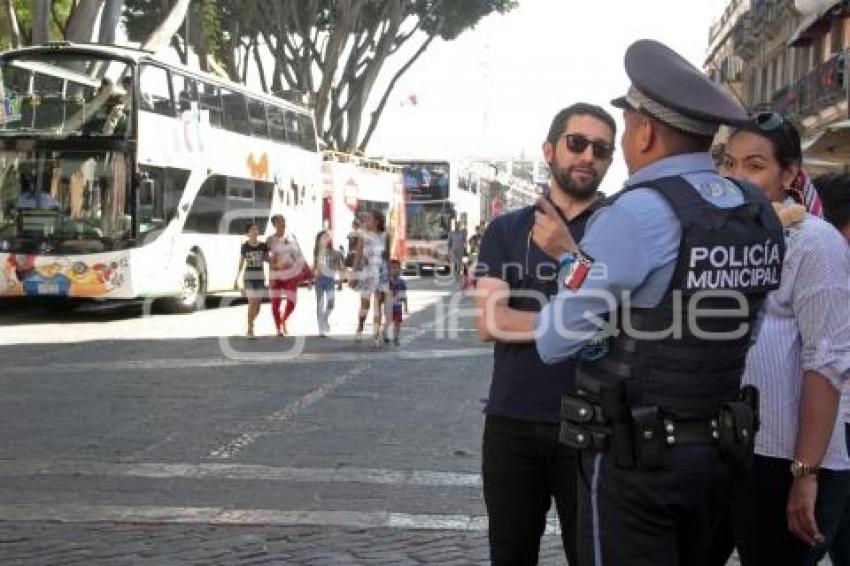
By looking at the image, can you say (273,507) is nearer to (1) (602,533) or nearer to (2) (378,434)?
(2) (378,434)

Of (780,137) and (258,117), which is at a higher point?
(258,117)

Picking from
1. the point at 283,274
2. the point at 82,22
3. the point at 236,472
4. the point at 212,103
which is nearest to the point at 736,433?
the point at 236,472

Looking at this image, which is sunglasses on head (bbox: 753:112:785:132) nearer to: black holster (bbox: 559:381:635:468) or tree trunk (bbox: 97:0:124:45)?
black holster (bbox: 559:381:635:468)

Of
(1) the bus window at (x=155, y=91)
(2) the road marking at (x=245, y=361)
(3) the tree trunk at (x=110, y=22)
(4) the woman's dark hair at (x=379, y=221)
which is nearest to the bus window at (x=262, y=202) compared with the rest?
(3) the tree trunk at (x=110, y=22)

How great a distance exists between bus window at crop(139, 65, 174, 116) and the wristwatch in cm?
1568

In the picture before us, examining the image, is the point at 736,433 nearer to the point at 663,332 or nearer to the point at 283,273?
the point at 663,332

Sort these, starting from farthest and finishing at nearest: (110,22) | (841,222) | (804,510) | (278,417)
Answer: (110,22), (278,417), (841,222), (804,510)

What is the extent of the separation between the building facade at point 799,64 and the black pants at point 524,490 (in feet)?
28.7

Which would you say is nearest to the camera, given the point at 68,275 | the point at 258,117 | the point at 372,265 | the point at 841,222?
the point at 841,222

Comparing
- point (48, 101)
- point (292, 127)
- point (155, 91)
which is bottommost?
point (48, 101)

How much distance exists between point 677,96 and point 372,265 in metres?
11.9

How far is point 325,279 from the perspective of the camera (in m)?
15.4

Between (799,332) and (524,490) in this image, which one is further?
(524,490)

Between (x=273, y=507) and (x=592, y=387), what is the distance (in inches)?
143
